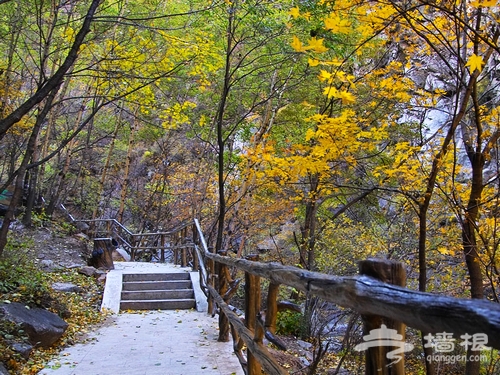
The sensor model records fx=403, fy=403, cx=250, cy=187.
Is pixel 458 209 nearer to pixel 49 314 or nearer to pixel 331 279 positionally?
pixel 331 279

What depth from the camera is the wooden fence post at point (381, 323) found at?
4.44ft

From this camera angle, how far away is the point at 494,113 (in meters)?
4.74

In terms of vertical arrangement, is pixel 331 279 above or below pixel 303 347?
above

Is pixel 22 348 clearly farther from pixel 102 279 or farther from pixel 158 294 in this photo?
pixel 102 279

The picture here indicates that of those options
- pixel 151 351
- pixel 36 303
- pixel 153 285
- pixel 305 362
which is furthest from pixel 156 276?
pixel 305 362

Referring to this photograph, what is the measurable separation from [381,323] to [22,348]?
3939 mm

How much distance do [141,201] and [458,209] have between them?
51.6ft

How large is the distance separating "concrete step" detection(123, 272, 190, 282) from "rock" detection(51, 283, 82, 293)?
99cm

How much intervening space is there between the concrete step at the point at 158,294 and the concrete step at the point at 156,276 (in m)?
0.71

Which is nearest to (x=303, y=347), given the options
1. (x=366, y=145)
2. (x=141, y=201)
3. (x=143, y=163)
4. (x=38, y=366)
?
(x=366, y=145)

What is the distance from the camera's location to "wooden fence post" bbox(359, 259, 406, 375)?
4.44ft

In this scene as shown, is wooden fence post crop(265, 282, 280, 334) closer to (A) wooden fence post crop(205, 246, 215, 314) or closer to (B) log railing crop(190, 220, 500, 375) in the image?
(B) log railing crop(190, 220, 500, 375)

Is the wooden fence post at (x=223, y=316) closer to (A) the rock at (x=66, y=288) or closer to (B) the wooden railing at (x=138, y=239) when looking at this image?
(A) the rock at (x=66, y=288)

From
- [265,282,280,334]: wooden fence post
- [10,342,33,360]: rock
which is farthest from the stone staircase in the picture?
[265,282,280,334]: wooden fence post
